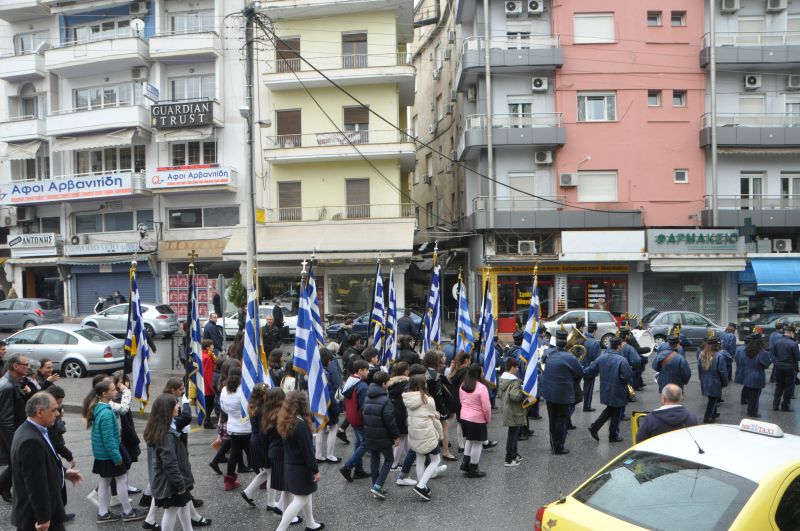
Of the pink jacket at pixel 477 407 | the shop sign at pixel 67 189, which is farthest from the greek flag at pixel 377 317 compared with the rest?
the shop sign at pixel 67 189

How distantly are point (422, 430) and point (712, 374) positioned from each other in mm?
6466

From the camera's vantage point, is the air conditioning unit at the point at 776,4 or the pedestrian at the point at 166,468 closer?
the pedestrian at the point at 166,468

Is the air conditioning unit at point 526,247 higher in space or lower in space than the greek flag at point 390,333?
higher

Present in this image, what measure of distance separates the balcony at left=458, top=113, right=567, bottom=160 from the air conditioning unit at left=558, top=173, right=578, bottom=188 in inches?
55.1

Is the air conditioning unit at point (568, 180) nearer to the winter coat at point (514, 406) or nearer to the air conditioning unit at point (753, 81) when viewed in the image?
the air conditioning unit at point (753, 81)

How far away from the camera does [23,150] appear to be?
30625 mm

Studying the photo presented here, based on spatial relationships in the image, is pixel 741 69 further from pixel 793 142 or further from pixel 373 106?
pixel 373 106

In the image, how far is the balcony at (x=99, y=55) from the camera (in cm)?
2844

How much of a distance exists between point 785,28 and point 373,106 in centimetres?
1832

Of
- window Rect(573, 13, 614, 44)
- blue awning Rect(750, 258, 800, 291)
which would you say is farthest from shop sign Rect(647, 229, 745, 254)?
window Rect(573, 13, 614, 44)

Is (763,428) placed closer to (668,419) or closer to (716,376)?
(668,419)

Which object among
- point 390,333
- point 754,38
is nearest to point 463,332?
point 390,333

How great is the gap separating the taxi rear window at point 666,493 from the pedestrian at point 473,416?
3558 mm

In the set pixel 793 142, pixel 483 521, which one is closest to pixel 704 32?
pixel 793 142
